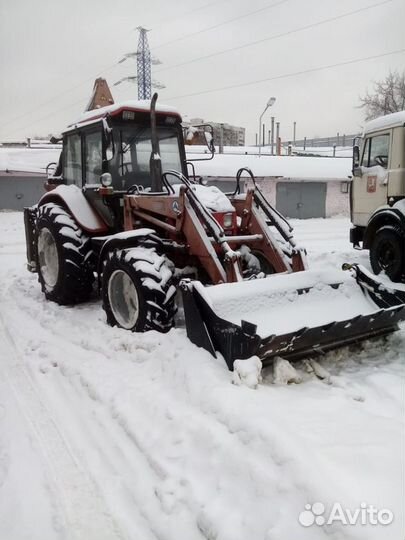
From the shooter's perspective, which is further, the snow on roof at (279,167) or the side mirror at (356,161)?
the snow on roof at (279,167)

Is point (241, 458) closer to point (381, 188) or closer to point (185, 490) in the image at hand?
point (185, 490)

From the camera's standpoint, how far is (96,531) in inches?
91.6

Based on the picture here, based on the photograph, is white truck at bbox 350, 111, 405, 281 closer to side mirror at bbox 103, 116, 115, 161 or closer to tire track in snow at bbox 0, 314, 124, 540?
side mirror at bbox 103, 116, 115, 161

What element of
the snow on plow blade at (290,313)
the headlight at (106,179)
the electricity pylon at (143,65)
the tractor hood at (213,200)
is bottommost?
the snow on plow blade at (290,313)

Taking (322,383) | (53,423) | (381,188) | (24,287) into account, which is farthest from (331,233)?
(53,423)

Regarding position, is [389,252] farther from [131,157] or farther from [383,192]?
[131,157]

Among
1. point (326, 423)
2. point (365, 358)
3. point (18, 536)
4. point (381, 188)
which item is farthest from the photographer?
point (381, 188)

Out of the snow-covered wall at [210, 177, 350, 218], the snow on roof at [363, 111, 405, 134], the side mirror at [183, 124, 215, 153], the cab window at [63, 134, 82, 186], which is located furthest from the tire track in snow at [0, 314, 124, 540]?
the snow-covered wall at [210, 177, 350, 218]

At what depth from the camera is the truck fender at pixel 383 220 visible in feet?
25.5

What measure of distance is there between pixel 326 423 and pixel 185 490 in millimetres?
994

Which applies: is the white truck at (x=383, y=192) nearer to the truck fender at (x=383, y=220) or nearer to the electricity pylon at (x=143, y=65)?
the truck fender at (x=383, y=220)

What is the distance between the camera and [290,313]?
161 inches

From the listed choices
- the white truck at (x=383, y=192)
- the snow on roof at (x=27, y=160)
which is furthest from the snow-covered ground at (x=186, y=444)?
the snow on roof at (x=27, y=160)

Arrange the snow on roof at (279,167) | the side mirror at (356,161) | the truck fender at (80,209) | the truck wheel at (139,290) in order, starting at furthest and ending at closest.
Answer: the snow on roof at (279,167), the side mirror at (356,161), the truck fender at (80,209), the truck wheel at (139,290)
